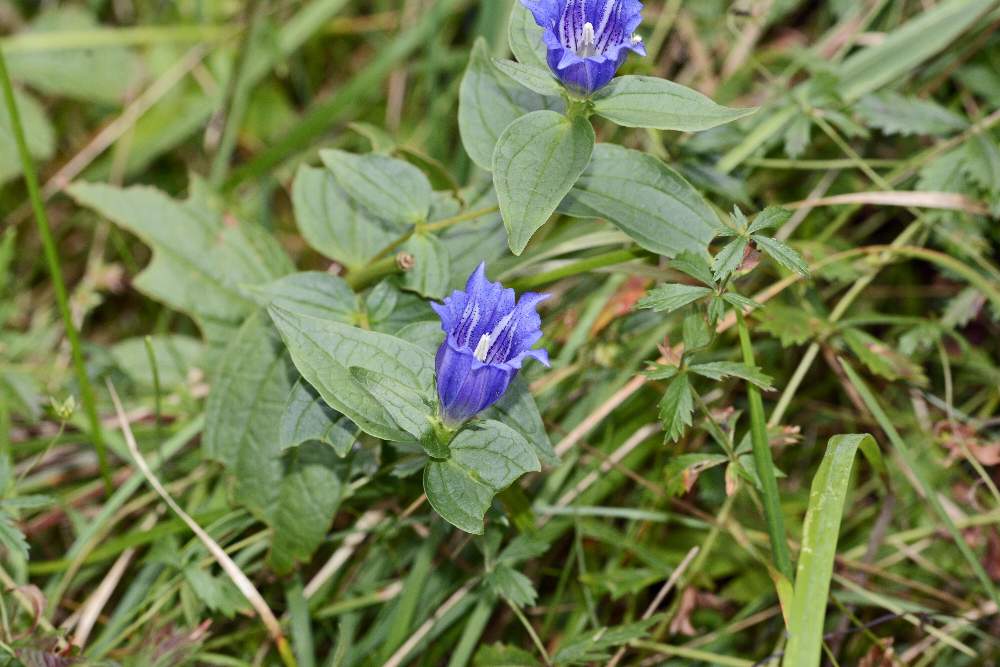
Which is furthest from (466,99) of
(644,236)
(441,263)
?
(644,236)

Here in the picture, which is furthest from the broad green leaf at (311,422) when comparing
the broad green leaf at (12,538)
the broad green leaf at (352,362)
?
the broad green leaf at (12,538)

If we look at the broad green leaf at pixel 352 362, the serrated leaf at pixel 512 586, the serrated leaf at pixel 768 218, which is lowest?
the serrated leaf at pixel 512 586

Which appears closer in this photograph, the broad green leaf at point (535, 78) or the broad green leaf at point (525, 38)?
the broad green leaf at point (535, 78)

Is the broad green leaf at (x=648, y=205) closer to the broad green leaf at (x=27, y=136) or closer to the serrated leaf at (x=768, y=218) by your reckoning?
the serrated leaf at (x=768, y=218)

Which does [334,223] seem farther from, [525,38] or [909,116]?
[909,116]

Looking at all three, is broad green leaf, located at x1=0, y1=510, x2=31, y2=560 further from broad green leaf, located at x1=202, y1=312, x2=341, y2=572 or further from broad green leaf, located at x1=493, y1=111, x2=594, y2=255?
broad green leaf, located at x1=493, y1=111, x2=594, y2=255

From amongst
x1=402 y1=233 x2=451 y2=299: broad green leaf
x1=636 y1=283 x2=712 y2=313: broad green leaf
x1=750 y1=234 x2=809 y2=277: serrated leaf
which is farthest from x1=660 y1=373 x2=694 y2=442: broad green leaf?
x1=402 y1=233 x2=451 y2=299: broad green leaf
